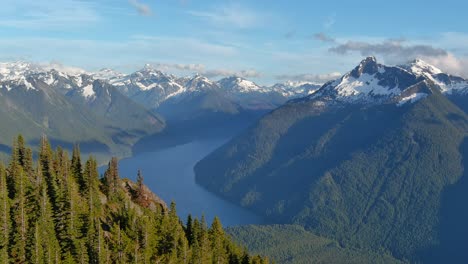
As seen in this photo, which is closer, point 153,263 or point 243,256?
point 153,263

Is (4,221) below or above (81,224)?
above

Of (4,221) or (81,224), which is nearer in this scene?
(4,221)

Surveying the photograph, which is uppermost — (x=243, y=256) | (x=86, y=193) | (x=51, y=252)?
(x=86, y=193)

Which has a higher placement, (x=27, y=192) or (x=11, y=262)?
(x=27, y=192)

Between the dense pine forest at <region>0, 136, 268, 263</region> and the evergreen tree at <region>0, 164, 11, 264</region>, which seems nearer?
the evergreen tree at <region>0, 164, 11, 264</region>

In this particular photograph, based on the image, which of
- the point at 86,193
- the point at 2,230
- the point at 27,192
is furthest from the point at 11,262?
the point at 86,193

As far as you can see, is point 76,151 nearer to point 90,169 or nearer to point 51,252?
point 90,169

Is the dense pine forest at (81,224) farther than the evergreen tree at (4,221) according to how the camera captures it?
Yes

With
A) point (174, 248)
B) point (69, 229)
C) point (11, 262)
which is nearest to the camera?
point (11, 262)
